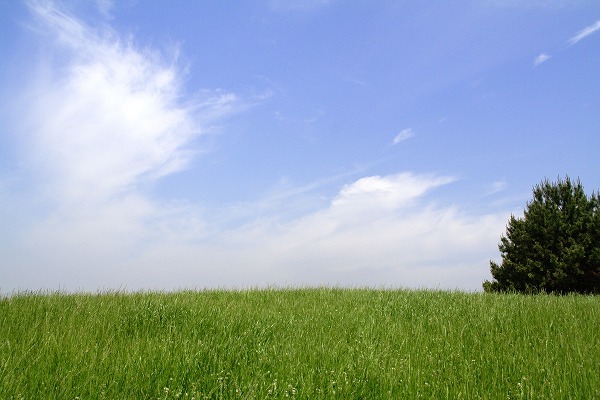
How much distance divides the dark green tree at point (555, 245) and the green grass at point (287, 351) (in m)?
18.2

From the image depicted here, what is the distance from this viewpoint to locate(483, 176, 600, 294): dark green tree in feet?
82.4

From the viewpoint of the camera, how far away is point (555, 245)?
25891mm

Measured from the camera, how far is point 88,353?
5441 mm

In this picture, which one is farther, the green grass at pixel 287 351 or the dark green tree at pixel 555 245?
the dark green tree at pixel 555 245

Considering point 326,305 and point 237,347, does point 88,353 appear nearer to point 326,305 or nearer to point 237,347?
point 237,347

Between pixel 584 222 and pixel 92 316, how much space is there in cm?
2817

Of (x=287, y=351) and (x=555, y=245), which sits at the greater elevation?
(x=555, y=245)

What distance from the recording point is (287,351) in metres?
5.97

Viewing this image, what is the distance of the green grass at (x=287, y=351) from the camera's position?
4.67 m

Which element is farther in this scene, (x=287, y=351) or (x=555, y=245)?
(x=555, y=245)

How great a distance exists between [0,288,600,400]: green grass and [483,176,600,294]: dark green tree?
715 inches

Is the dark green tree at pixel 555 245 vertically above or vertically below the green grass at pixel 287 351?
above

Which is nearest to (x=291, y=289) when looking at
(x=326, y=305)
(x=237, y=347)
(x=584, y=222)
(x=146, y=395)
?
(x=326, y=305)

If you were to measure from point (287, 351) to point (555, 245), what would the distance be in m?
25.3
